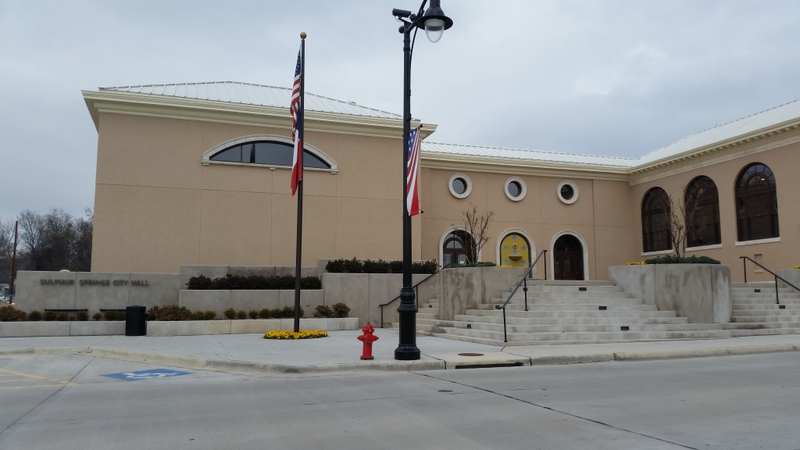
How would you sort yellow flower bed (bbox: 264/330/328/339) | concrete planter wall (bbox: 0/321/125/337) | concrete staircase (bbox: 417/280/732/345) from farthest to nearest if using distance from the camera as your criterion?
concrete planter wall (bbox: 0/321/125/337) → yellow flower bed (bbox: 264/330/328/339) → concrete staircase (bbox: 417/280/732/345)

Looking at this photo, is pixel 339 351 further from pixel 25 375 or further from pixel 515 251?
pixel 515 251

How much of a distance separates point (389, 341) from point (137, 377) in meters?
7.58

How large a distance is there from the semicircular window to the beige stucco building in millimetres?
59

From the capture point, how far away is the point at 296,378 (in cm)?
1133

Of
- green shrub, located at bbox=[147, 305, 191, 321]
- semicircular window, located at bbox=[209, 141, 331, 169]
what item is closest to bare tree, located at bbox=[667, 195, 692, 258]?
semicircular window, located at bbox=[209, 141, 331, 169]

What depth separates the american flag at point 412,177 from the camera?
1332cm

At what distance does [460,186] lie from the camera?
32.4 meters

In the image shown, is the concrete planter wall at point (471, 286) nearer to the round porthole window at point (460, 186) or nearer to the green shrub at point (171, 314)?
the green shrub at point (171, 314)

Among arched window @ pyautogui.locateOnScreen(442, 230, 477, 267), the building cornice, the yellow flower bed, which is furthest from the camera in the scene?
arched window @ pyautogui.locateOnScreen(442, 230, 477, 267)

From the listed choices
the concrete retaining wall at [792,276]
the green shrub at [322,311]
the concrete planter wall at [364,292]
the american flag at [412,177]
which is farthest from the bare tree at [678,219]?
the american flag at [412,177]

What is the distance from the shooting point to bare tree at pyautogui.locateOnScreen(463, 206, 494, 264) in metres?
30.5

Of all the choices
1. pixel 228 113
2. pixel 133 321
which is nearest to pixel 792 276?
pixel 228 113

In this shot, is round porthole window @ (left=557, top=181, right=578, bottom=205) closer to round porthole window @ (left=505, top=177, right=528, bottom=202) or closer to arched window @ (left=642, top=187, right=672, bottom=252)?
round porthole window @ (left=505, top=177, right=528, bottom=202)

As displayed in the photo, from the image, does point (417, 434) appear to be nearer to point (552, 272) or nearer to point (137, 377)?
point (137, 377)
